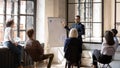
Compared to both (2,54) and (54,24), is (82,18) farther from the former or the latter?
(2,54)

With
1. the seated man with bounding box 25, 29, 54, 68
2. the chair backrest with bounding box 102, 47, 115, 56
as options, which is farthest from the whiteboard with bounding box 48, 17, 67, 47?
the chair backrest with bounding box 102, 47, 115, 56

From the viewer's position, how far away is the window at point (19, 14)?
8.74 meters

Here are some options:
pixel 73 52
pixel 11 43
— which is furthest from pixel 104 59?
pixel 11 43

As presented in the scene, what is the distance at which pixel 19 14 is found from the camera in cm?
905

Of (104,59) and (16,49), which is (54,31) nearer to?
(16,49)

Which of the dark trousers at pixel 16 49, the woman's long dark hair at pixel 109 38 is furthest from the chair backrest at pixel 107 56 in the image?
the dark trousers at pixel 16 49

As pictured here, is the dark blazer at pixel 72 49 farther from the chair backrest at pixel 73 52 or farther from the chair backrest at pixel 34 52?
the chair backrest at pixel 34 52

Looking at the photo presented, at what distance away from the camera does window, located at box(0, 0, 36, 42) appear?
8742 millimetres

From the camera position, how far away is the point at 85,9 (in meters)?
9.44

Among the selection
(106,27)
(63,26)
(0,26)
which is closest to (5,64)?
(0,26)

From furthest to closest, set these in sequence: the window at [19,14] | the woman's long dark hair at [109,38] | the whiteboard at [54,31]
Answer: the whiteboard at [54,31] < the window at [19,14] < the woman's long dark hair at [109,38]

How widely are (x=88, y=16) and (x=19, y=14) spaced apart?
2.31 metres

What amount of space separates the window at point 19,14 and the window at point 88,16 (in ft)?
4.05

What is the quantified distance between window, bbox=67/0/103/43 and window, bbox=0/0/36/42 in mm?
1234
